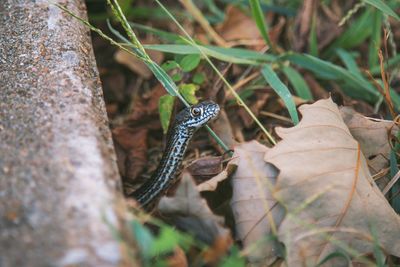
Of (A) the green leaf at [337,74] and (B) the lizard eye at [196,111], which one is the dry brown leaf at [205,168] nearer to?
(B) the lizard eye at [196,111]

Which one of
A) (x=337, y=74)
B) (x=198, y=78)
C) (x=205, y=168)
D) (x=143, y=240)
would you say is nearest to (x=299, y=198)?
(x=205, y=168)

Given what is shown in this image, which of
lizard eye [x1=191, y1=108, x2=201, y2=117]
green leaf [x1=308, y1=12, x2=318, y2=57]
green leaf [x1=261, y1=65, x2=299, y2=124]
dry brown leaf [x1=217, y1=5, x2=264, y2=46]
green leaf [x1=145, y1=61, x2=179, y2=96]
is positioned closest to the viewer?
green leaf [x1=145, y1=61, x2=179, y2=96]

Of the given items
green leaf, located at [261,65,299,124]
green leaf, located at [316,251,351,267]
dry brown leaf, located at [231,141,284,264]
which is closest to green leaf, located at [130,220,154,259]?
dry brown leaf, located at [231,141,284,264]

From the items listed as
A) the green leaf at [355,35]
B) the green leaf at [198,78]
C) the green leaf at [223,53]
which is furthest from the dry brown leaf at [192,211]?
the green leaf at [355,35]

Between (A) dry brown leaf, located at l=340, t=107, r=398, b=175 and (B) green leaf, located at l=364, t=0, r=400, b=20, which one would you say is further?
(B) green leaf, located at l=364, t=0, r=400, b=20

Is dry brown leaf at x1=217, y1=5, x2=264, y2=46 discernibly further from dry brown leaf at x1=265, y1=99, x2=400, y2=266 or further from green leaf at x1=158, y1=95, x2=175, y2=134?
dry brown leaf at x1=265, y1=99, x2=400, y2=266
